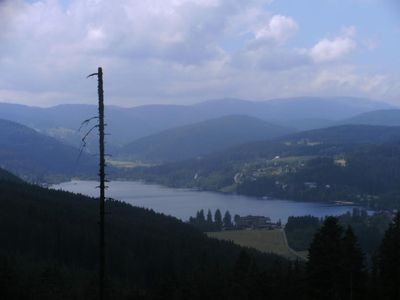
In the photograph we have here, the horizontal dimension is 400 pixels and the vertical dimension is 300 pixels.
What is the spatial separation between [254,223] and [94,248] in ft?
102

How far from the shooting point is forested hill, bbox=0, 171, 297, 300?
30.2 metres

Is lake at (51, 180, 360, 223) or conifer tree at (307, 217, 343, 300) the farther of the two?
lake at (51, 180, 360, 223)

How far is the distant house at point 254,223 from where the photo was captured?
69.0 metres

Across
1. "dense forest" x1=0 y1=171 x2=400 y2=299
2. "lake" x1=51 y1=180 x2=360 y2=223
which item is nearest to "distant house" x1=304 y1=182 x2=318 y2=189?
"lake" x1=51 y1=180 x2=360 y2=223

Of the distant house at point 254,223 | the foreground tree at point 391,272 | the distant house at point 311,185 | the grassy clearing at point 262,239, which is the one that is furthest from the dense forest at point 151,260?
the distant house at point 311,185

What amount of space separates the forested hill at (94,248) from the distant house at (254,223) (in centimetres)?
1398

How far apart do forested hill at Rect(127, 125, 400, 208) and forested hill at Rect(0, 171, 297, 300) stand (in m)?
59.1

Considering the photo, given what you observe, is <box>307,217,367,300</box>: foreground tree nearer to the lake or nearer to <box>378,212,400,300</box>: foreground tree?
<box>378,212,400,300</box>: foreground tree

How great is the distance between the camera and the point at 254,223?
234 feet

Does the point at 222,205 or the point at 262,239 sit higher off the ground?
the point at 222,205

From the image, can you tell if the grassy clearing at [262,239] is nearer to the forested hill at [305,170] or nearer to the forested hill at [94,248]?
the forested hill at [94,248]

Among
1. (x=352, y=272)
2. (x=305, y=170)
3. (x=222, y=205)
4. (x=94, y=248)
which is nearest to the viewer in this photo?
(x=352, y=272)

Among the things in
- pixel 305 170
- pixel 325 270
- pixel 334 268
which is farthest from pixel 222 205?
pixel 325 270

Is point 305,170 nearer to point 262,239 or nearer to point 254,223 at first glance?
point 254,223
